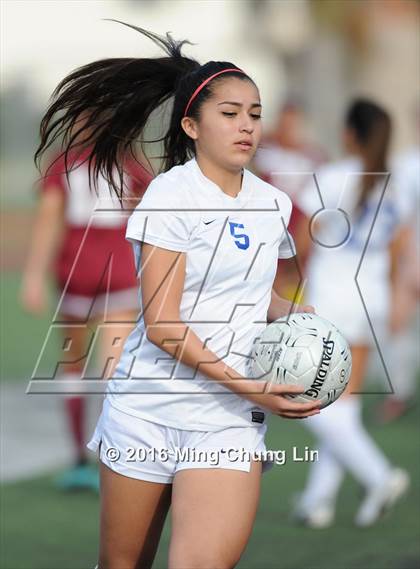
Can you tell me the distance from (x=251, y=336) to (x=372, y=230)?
121 inches

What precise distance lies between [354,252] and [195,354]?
331 centimetres

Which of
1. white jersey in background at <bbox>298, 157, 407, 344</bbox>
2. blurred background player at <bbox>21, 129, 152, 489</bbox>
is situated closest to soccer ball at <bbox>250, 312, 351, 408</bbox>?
white jersey in background at <bbox>298, 157, 407, 344</bbox>

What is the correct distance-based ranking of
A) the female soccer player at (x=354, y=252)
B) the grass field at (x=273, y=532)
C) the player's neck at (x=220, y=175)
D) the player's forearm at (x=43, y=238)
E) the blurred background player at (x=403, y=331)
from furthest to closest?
the blurred background player at (x=403, y=331) < the player's forearm at (x=43, y=238) < the female soccer player at (x=354, y=252) < the grass field at (x=273, y=532) < the player's neck at (x=220, y=175)

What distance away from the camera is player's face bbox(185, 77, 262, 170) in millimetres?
4055

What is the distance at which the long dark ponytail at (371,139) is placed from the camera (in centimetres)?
693

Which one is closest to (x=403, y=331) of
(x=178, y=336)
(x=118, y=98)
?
(x=118, y=98)

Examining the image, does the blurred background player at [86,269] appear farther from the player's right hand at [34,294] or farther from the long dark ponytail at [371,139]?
the long dark ponytail at [371,139]

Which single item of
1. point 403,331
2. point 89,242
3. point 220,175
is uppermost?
point 220,175

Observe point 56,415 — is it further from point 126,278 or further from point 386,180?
point 386,180

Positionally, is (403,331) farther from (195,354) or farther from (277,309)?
(195,354)

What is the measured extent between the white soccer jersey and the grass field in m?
1.86

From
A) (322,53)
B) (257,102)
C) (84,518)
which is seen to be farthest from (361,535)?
(322,53)

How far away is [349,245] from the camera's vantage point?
710cm

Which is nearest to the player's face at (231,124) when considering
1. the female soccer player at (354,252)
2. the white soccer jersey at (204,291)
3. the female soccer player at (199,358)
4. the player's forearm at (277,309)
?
the female soccer player at (199,358)
